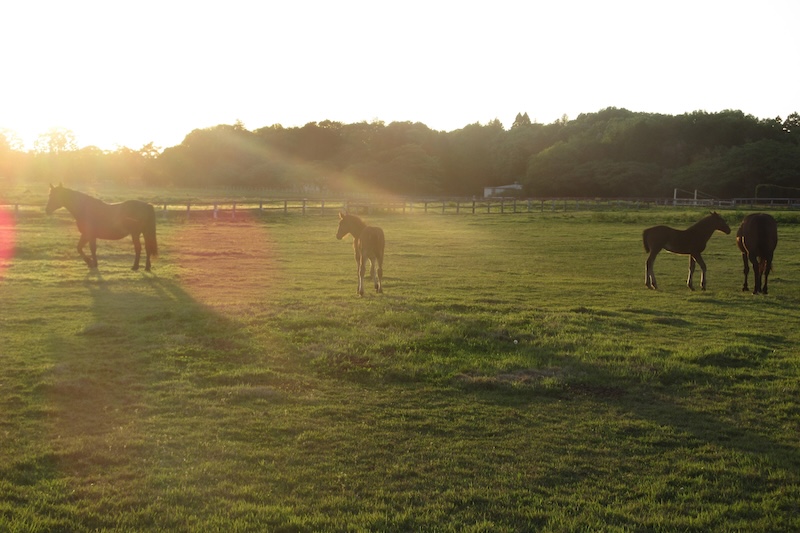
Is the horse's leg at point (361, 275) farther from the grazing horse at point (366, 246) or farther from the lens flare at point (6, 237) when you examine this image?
the lens flare at point (6, 237)

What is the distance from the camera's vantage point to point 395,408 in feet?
22.7

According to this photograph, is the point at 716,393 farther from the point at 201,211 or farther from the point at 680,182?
the point at 680,182

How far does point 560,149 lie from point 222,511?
88509 millimetres

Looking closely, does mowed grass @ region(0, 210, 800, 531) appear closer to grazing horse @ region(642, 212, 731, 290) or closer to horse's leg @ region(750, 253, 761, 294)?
horse's leg @ region(750, 253, 761, 294)

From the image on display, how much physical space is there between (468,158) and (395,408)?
9910cm

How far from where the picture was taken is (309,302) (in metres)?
12.6

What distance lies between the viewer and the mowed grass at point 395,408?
15.5 ft

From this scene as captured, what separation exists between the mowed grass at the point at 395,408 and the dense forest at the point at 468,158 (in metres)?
67.6

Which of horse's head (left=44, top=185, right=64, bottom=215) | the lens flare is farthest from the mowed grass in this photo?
the lens flare

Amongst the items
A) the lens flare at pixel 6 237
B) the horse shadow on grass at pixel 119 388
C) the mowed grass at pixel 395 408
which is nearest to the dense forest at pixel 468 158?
the lens flare at pixel 6 237

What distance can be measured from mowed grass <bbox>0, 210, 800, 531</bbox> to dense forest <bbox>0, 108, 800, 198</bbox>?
67.6m

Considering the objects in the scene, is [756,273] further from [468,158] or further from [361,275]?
[468,158]

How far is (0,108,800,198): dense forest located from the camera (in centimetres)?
7762

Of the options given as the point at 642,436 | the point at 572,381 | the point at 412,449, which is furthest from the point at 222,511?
the point at 572,381
